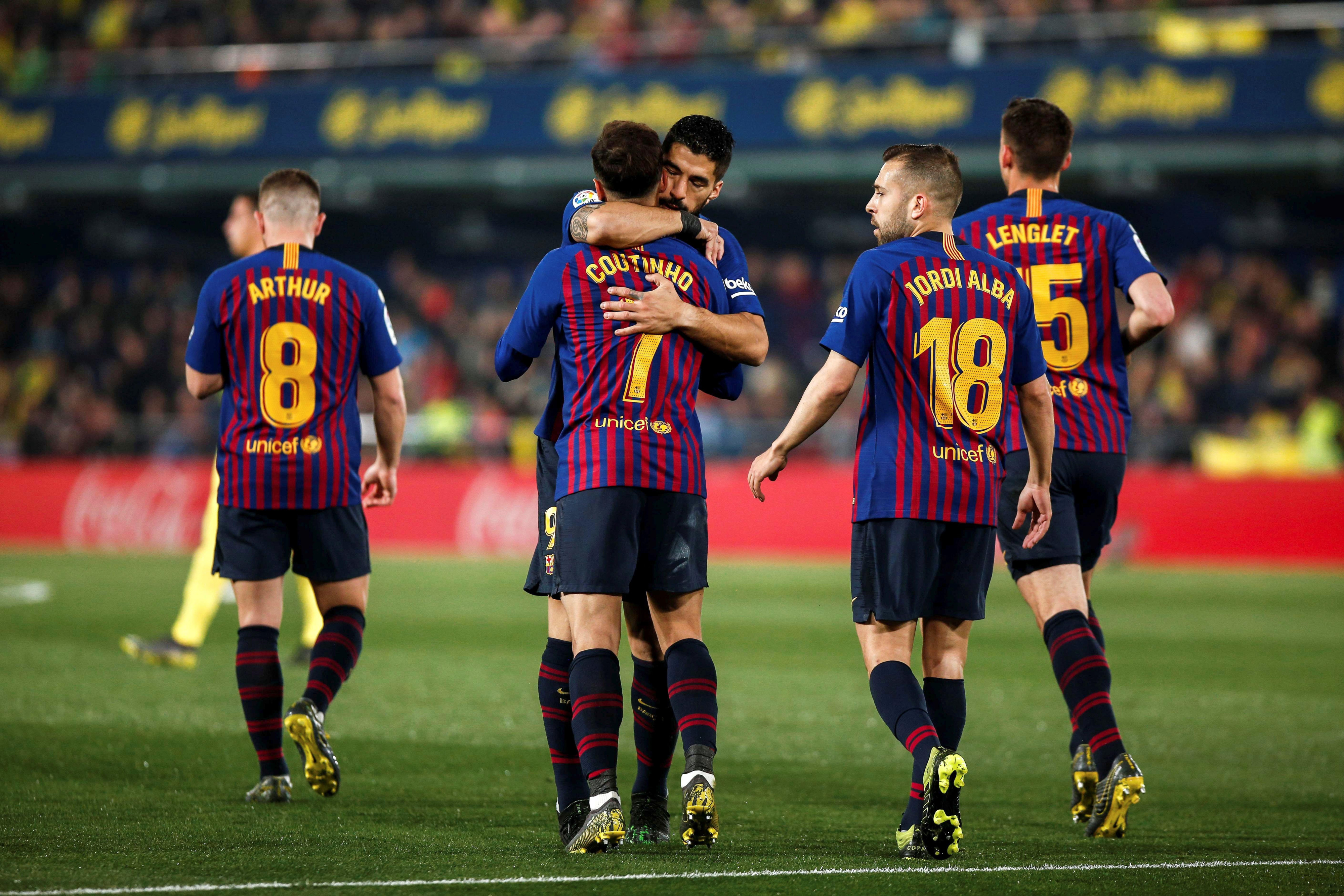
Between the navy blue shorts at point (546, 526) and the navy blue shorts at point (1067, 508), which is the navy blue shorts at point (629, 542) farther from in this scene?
the navy blue shorts at point (1067, 508)

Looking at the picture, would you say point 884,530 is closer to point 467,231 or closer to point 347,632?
point 347,632

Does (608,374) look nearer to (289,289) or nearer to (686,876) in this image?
(686,876)

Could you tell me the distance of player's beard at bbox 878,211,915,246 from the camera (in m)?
4.55

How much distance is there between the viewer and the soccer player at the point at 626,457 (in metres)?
4.27

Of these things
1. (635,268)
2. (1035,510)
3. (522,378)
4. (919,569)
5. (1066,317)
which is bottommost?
(919,569)

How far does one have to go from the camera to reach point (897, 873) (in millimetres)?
4020

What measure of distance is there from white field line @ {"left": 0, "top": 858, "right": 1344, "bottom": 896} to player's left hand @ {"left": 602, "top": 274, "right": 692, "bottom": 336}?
4.93ft

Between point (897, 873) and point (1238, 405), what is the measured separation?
16255 mm

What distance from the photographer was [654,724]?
4582 millimetres

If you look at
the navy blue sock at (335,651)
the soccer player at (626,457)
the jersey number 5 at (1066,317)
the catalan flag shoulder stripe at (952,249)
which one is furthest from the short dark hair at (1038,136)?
the navy blue sock at (335,651)

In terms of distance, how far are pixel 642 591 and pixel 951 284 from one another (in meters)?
1.28

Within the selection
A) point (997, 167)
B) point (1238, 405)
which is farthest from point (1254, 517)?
point (997, 167)

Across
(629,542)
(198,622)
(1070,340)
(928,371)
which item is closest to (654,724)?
(629,542)

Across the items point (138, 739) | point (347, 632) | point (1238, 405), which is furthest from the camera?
point (1238, 405)
